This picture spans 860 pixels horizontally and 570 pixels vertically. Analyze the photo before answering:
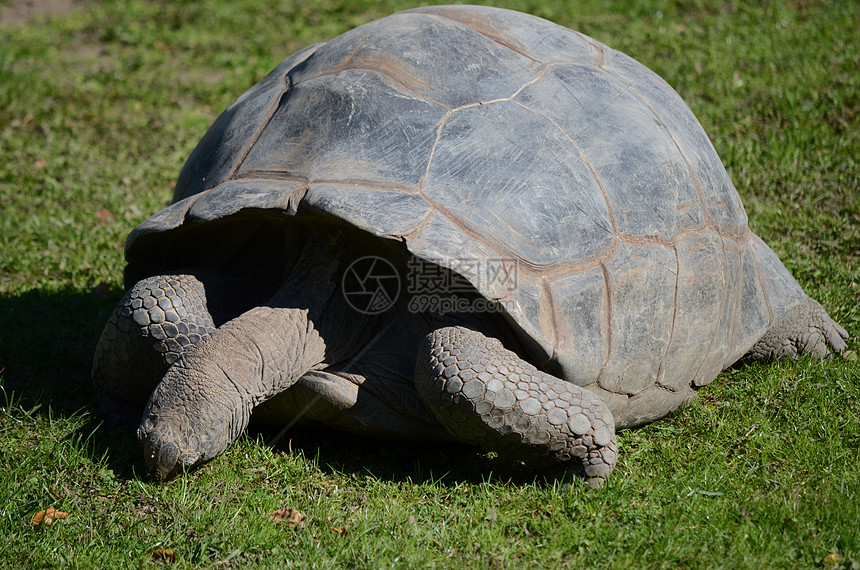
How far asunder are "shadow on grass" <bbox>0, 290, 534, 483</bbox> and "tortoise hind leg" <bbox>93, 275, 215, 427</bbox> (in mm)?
228

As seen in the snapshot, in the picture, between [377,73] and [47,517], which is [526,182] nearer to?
[377,73]

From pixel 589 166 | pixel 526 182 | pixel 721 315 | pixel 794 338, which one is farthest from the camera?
pixel 794 338

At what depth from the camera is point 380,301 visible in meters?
3.19

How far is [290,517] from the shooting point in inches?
115

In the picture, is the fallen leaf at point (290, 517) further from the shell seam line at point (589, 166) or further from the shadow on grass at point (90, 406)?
the shell seam line at point (589, 166)

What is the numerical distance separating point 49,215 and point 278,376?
10.7ft

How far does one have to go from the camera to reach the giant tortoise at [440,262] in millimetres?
2848

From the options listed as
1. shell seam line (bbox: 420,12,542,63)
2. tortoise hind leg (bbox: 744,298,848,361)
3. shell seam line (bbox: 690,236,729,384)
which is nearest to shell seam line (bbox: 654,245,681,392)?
shell seam line (bbox: 690,236,729,384)

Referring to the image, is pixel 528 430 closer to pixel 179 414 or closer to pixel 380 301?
pixel 380 301

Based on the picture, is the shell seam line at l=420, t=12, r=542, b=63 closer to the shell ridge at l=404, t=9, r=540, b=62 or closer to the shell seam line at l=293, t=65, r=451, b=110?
the shell ridge at l=404, t=9, r=540, b=62

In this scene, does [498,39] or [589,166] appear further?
[498,39]

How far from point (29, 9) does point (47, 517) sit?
325 inches

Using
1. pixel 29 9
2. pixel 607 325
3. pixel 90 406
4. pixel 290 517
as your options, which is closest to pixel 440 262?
pixel 607 325

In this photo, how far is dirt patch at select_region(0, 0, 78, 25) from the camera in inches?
359
